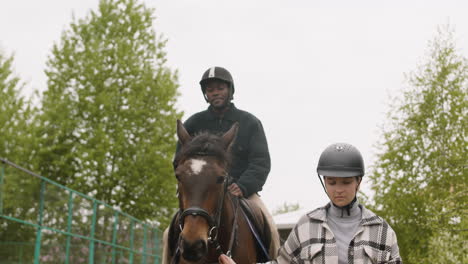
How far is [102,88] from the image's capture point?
1088 inches

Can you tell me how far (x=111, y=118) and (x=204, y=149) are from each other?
887 inches

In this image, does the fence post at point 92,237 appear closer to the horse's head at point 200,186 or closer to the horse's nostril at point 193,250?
the horse's head at point 200,186

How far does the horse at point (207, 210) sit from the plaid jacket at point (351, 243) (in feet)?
3.73

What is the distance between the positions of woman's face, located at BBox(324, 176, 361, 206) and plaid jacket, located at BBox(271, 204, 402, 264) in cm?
13

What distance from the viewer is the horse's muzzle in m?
4.79

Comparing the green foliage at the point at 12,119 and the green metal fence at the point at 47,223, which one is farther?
the green foliage at the point at 12,119

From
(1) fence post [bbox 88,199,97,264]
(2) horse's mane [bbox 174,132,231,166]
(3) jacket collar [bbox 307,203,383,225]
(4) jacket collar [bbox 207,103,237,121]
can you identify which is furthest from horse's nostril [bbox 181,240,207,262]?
(1) fence post [bbox 88,199,97,264]

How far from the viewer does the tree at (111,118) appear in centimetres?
2652

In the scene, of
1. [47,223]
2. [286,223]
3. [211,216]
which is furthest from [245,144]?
[286,223]

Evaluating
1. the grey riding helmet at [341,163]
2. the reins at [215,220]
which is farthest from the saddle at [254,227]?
the grey riding helmet at [341,163]

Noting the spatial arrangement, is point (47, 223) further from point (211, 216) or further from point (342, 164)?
point (342, 164)

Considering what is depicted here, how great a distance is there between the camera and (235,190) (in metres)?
5.93

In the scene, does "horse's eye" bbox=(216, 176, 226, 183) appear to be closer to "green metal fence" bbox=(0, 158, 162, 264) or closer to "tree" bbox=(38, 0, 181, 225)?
"green metal fence" bbox=(0, 158, 162, 264)

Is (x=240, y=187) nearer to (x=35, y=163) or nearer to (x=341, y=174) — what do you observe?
(x=341, y=174)
